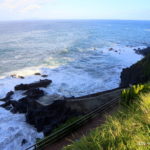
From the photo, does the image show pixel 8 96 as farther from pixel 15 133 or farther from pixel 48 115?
pixel 48 115

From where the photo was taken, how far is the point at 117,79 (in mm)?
27203

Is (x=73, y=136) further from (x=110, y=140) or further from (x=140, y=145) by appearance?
(x=140, y=145)

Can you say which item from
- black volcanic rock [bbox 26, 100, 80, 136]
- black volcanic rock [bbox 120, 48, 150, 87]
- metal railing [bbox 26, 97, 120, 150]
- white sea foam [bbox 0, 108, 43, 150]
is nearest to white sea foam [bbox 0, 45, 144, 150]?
white sea foam [bbox 0, 108, 43, 150]

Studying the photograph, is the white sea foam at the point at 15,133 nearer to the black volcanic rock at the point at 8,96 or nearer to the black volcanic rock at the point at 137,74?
the black volcanic rock at the point at 8,96

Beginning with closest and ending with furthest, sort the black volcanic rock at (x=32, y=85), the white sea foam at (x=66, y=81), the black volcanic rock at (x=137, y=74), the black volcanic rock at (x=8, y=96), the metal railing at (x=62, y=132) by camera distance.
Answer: the metal railing at (x=62, y=132)
the white sea foam at (x=66, y=81)
the black volcanic rock at (x=8, y=96)
the black volcanic rock at (x=137, y=74)
the black volcanic rock at (x=32, y=85)

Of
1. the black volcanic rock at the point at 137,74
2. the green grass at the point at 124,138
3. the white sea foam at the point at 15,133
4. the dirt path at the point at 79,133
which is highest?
the green grass at the point at 124,138

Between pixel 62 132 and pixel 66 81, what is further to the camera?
pixel 66 81

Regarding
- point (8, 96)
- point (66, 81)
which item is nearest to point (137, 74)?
point (66, 81)

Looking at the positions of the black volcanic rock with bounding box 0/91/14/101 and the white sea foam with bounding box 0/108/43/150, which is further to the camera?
the black volcanic rock with bounding box 0/91/14/101

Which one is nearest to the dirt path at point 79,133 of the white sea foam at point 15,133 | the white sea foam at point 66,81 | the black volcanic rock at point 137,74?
the white sea foam at point 15,133

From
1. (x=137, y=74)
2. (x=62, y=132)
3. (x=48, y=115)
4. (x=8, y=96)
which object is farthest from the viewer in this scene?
(x=137, y=74)

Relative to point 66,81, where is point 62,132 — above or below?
above

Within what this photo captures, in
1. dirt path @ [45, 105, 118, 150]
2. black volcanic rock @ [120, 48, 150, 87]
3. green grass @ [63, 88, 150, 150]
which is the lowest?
black volcanic rock @ [120, 48, 150, 87]

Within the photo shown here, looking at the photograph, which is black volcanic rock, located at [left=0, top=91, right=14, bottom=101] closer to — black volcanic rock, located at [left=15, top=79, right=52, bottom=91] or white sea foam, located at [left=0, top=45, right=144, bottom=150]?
white sea foam, located at [left=0, top=45, right=144, bottom=150]
